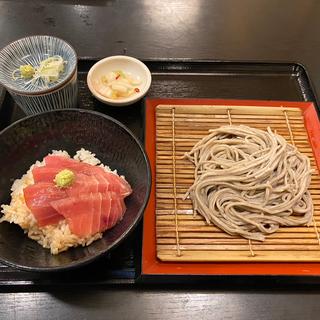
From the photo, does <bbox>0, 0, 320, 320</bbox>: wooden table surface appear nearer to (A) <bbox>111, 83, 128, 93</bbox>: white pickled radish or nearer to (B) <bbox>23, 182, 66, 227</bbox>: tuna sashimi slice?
(A) <bbox>111, 83, 128, 93</bbox>: white pickled radish

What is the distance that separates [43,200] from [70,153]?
0.35 metres

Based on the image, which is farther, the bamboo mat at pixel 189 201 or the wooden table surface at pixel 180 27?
the wooden table surface at pixel 180 27

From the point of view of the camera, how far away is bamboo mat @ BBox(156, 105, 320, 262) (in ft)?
4.74

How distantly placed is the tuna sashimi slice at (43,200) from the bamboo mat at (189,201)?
415mm

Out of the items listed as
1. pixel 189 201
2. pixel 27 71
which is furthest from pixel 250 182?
pixel 27 71

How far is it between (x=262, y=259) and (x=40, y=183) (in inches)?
34.7

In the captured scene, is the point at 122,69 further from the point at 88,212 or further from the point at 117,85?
the point at 88,212

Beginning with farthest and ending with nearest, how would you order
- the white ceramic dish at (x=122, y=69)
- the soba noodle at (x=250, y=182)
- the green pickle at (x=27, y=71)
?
the white ceramic dish at (x=122, y=69), the green pickle at (x=27, y=71), the soba noodle at (x=250, y=182)

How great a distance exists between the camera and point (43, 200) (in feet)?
4.28

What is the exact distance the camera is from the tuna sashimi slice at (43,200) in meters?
1.30

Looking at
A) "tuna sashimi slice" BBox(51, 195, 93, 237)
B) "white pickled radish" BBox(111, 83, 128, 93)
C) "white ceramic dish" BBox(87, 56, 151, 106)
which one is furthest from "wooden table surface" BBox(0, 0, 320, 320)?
"tuna sashimi slice" BBox(51, 195, 93, 237)

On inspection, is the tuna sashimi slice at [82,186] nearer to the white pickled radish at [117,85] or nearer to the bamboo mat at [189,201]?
the bamboo mat at [189,201]

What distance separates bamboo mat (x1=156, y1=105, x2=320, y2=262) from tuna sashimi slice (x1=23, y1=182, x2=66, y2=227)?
41cm

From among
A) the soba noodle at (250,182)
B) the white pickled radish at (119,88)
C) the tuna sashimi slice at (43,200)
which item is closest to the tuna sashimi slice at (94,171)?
the tuna sashimi slice at (43,200)
